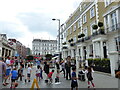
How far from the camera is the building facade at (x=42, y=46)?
85.4 metres

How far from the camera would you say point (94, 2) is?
22438 mm

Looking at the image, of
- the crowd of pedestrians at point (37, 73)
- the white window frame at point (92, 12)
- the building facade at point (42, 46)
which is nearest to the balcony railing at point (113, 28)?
the white window frame at point (92, 12)

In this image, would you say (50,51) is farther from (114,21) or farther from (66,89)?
(66,89)

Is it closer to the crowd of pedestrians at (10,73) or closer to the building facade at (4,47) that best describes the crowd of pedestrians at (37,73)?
the crowd of pedestrians at (10,73)

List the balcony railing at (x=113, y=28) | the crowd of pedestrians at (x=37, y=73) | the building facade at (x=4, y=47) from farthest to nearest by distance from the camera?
the building facade at (x=4, y=47)
the balcony railing at (x=113, y=28)
the crowd of pedestrians at (x=37, y=73)

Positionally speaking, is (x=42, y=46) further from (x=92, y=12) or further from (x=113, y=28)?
(x=113, y=28)

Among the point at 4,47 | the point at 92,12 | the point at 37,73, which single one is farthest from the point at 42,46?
the point at 37,73

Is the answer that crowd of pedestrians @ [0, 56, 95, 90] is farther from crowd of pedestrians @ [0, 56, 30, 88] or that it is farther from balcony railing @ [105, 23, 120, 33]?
balcony railing @ [105, 23, 120, 33]

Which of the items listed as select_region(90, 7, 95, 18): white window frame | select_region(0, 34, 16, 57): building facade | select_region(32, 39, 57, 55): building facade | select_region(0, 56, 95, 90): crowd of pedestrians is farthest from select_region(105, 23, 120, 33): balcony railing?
select_region(32, 39, 57, 55): building facade

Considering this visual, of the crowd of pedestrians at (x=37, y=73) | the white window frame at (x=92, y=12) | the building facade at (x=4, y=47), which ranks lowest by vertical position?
the crowd of pedestrians at (x=37, y=73)

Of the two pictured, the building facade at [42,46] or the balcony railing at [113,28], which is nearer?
the balcony railing at [113,28]

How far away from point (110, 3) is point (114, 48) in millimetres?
7207

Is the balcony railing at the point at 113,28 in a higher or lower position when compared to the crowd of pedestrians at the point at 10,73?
higher

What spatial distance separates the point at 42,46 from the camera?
285 feet
